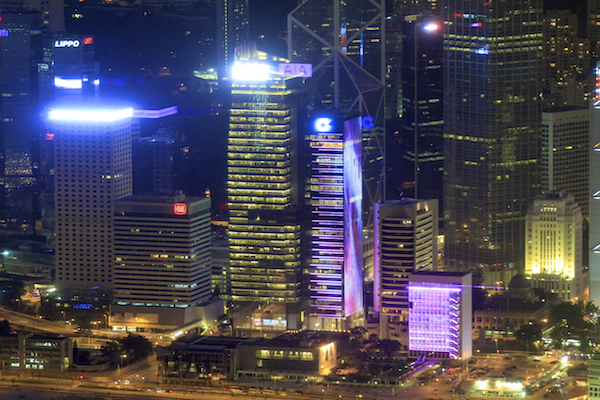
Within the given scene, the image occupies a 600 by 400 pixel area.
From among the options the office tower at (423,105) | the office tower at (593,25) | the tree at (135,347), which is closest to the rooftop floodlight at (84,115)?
the tree at (135,347)

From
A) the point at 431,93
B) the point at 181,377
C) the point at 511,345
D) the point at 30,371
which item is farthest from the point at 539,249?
the point at 30,371

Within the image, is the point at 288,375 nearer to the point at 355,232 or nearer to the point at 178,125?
the point at 355,232

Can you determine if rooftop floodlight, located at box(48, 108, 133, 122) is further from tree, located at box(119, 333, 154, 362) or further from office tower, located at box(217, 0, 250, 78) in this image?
office tower, located at box(217, 0, 250, 78)

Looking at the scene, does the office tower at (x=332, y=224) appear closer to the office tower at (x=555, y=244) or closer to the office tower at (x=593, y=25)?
the office tower at (x=555, y=244)

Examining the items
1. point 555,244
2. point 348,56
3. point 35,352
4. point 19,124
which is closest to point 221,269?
point 348,56

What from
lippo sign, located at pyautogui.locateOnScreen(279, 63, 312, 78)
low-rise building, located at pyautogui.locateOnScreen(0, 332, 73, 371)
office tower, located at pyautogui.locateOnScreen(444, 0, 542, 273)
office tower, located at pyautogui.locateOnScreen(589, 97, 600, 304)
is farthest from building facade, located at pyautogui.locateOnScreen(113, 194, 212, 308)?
office tower, located at pyautogui.locateOnScreen(589, 97, 600, 304)

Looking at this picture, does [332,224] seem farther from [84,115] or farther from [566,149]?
[566,149]
